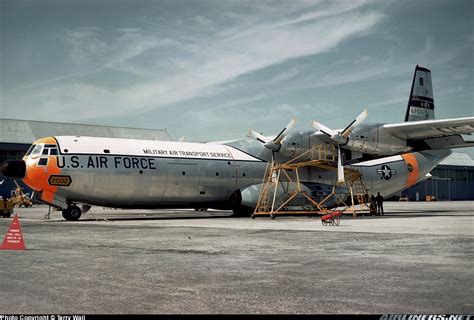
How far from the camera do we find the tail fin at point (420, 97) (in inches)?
1396

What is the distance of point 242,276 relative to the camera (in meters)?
8.57

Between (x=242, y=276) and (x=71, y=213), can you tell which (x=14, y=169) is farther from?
(x=242, y=276)

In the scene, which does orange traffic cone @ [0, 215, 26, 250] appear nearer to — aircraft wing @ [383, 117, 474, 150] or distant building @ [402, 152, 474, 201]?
aircraft wing @ [383, 117, 474, 150]

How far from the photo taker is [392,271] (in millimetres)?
8773

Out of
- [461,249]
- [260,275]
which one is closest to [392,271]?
[260,275]

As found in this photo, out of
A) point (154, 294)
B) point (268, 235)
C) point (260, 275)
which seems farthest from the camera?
point (268, 235)

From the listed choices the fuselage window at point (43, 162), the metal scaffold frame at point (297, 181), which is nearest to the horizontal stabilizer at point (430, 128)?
the metal scaffold frame at point (297, 181)

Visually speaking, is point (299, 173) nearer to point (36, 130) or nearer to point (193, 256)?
point (193, 256)

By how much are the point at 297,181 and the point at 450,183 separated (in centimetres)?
7205

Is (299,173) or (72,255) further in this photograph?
(299,173)

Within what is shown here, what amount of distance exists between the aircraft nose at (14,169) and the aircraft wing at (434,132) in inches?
758

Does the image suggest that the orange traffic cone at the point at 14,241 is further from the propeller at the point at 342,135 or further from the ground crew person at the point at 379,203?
the ground crew person at the point at 379,203

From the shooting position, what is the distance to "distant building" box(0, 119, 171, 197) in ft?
204

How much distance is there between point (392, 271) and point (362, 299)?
2.42 m
